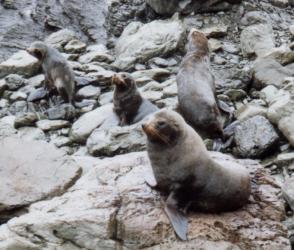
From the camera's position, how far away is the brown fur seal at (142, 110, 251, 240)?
4.49 m

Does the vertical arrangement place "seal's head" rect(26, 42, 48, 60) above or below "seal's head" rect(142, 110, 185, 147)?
below

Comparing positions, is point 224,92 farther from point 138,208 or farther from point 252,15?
point 138,208

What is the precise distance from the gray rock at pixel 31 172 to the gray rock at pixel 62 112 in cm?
219

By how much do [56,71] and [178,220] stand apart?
541 centimetres

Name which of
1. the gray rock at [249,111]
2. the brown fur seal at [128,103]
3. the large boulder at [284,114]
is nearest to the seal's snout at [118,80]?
the brown fur seal at [128,103]

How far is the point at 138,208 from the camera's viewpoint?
450 centimetres

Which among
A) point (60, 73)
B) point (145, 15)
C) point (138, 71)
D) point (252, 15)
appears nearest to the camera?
point (60, 73)

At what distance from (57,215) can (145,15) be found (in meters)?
8.45

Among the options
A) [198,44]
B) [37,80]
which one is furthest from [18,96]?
[198,44]

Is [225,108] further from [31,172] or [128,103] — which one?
[31,172]

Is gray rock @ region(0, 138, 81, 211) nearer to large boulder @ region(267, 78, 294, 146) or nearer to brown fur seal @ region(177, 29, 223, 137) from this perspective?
brown fur seal @ region(177, 29, 223, 137)

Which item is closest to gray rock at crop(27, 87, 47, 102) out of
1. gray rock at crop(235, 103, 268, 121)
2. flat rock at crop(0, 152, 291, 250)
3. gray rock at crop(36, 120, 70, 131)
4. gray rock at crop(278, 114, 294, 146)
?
gray rock at crop(36, 120, 70, 131)

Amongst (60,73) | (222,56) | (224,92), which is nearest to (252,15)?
(222,56)

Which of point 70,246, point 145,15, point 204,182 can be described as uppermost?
point 204,182
